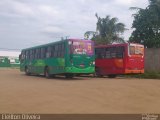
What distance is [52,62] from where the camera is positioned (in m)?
24.7

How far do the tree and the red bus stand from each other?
59.2 ft

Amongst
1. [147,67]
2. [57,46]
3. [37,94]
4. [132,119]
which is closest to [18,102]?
[37,94]

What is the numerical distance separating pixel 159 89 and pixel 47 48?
11908 millimetres

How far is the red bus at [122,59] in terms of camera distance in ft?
84.7

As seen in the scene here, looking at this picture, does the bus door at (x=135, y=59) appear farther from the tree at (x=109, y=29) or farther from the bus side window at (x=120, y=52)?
the tree at (x=109, y=29)

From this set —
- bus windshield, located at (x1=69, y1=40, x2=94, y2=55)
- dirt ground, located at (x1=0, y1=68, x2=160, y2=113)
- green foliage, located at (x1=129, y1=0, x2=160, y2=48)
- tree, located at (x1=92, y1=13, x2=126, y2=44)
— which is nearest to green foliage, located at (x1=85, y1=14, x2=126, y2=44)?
tree, located at (x1=92, y1=13, x2=126, y2=44)

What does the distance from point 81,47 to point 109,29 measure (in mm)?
24154

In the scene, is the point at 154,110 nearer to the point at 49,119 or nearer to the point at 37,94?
the point at 49,119

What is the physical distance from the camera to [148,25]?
3569 centimetres

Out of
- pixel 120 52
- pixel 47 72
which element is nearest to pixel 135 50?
pixel 120 52

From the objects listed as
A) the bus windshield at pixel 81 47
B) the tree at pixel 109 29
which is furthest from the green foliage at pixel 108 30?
the bus windshield at pixel 81 47

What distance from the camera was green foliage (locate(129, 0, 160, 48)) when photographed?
1388 inches

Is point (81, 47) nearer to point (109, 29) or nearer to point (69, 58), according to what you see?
point (69, 58)

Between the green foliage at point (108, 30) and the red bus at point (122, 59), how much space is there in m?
18.1
